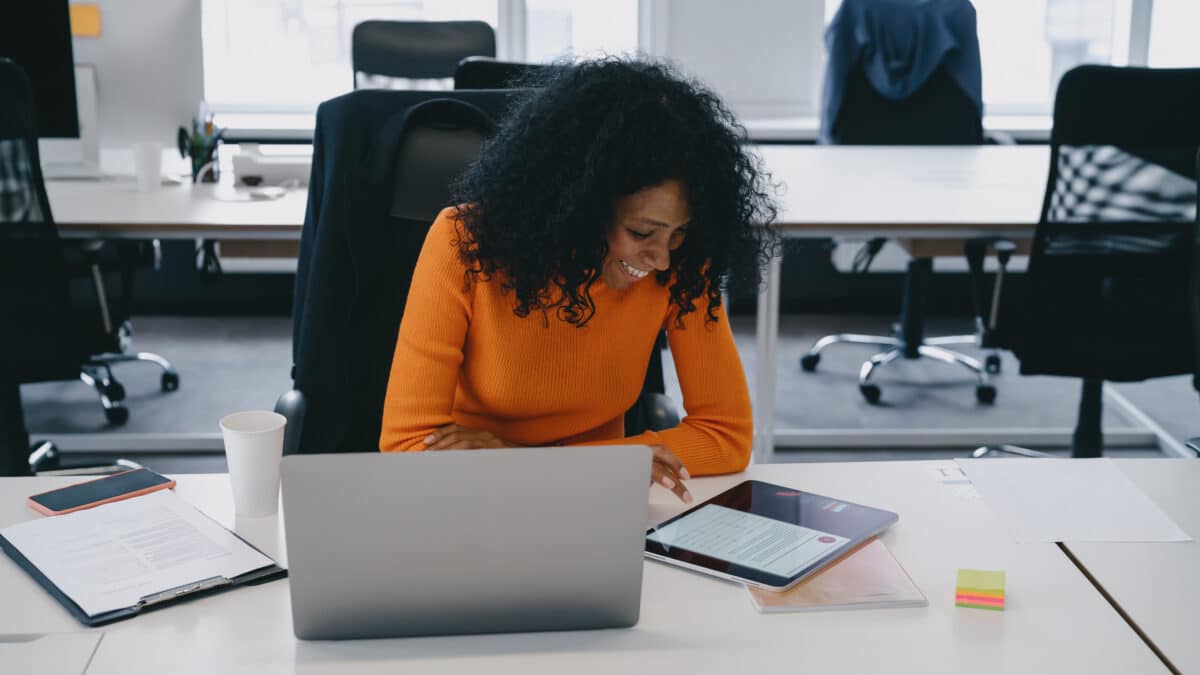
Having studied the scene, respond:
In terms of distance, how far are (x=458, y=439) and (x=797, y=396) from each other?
96.8 inches

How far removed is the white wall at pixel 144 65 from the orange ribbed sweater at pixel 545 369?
3.28 meters

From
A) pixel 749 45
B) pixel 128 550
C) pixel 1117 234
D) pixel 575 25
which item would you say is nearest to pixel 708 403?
pixel 128 550

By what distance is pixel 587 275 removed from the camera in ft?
5.04

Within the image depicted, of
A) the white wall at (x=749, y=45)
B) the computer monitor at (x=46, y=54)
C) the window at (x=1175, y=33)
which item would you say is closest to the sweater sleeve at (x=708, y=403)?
the computer monitor at (x=46, y=54)

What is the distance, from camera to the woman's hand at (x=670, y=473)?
4.63ft

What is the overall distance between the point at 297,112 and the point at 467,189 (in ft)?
11.1

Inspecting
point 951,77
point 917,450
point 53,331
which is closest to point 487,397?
point 53,331

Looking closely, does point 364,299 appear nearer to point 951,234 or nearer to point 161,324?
point 951,234

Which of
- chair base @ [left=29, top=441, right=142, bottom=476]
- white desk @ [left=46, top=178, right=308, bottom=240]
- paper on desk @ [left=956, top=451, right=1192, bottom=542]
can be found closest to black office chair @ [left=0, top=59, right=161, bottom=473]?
white desk @ [left=46, top=178, right=308, bottom=240]

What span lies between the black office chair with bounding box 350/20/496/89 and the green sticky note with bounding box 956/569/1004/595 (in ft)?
9.64

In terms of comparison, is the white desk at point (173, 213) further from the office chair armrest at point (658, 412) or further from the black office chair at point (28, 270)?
the office chair armrest at point (658, 412)

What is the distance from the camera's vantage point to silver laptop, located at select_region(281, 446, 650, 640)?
1025 mm

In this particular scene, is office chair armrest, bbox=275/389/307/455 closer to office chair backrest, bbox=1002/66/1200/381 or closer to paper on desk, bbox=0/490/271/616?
paper on desk, bbox=0/490/271/616

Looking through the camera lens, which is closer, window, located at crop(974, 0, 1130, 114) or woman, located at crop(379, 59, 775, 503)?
woman, located at crop(379, 59, 775, 503)
